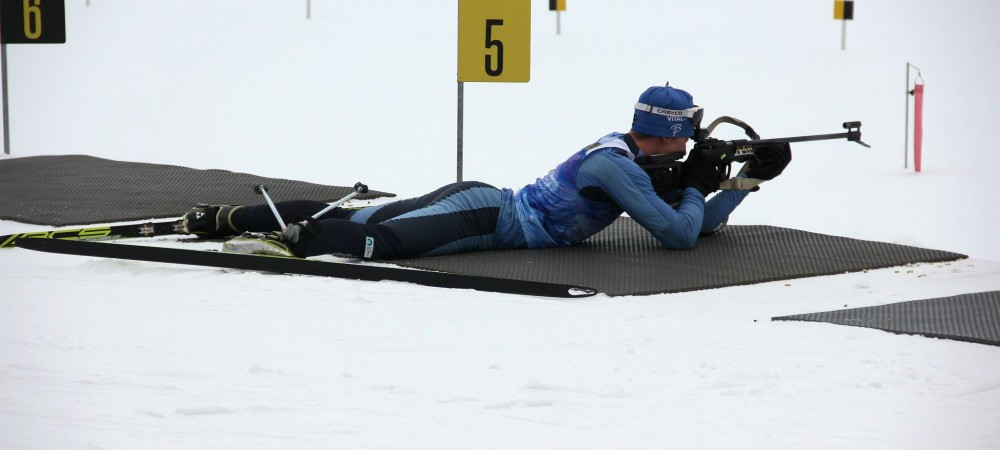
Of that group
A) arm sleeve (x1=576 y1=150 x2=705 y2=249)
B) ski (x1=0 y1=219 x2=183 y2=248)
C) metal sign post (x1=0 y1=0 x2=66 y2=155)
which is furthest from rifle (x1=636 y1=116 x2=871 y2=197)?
metal sign post (x1=0 y1=0 x2=66 y2=155)

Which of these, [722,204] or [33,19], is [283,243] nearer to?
[722,204]

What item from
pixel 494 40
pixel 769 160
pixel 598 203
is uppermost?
pixel 494 40

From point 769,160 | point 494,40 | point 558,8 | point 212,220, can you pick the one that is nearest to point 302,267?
point 212,220

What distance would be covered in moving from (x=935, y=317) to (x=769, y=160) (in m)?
1.09

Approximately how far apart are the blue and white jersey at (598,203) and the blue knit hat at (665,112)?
9 cm

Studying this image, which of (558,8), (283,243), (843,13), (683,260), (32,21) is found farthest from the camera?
(558,8)

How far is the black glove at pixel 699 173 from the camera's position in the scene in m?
4.20

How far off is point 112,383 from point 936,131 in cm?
586

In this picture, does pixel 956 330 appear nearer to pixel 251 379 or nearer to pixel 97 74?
pixel 251 379

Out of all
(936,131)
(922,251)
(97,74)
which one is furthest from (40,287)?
(97,74)

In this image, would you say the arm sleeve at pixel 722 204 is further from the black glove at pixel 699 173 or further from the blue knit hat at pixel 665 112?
the blue knit hat at pixel 665 112

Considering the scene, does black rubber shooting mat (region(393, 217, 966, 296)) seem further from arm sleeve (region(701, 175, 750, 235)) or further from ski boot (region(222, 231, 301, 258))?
ski boot (region(222, 231, 301, 258))

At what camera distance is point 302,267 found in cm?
376

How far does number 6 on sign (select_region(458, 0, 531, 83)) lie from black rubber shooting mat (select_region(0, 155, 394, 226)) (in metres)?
0.64
